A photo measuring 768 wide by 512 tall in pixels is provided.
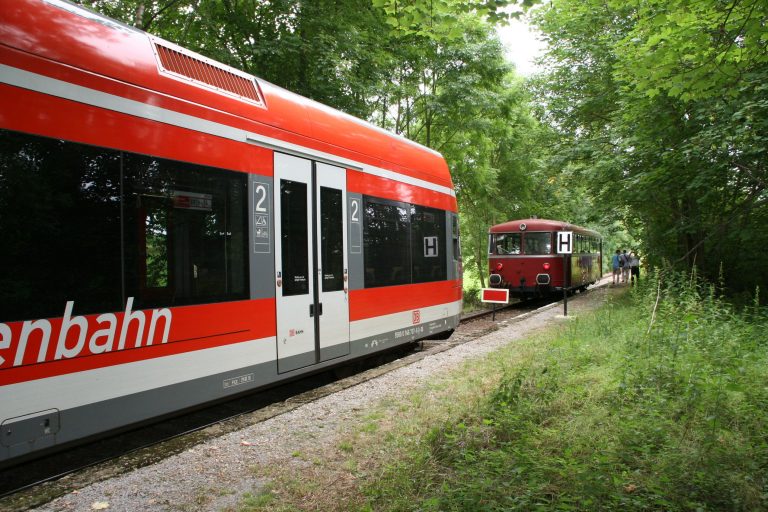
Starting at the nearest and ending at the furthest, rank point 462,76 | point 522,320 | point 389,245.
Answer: point 389,245 → point 522,320 → point 462,76

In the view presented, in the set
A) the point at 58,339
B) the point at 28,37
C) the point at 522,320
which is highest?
the point at 28,37

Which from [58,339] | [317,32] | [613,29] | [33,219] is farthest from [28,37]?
[613,29]

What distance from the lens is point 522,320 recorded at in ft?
46.2

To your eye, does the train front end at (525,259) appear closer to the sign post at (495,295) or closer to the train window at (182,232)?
the sign post at (495,295)

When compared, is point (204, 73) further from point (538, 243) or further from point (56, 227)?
point (538, 243)

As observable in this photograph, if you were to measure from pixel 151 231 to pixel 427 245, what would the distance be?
5.48 metres

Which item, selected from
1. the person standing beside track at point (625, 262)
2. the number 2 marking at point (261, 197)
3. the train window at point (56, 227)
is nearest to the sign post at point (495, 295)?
the number 2 marking at point (261, 197)

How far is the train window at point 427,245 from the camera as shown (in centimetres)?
879

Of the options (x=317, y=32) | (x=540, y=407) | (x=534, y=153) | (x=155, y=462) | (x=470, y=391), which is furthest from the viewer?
(x=534, y=153)

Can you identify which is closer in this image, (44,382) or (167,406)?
(44,382)

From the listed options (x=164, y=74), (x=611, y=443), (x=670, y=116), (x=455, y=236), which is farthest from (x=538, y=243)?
(x=164, y=74)

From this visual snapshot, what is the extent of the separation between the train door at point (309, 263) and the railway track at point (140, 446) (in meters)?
0.61

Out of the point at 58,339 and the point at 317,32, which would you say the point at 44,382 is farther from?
the point at 317,32

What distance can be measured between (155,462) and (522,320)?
11334 mm
